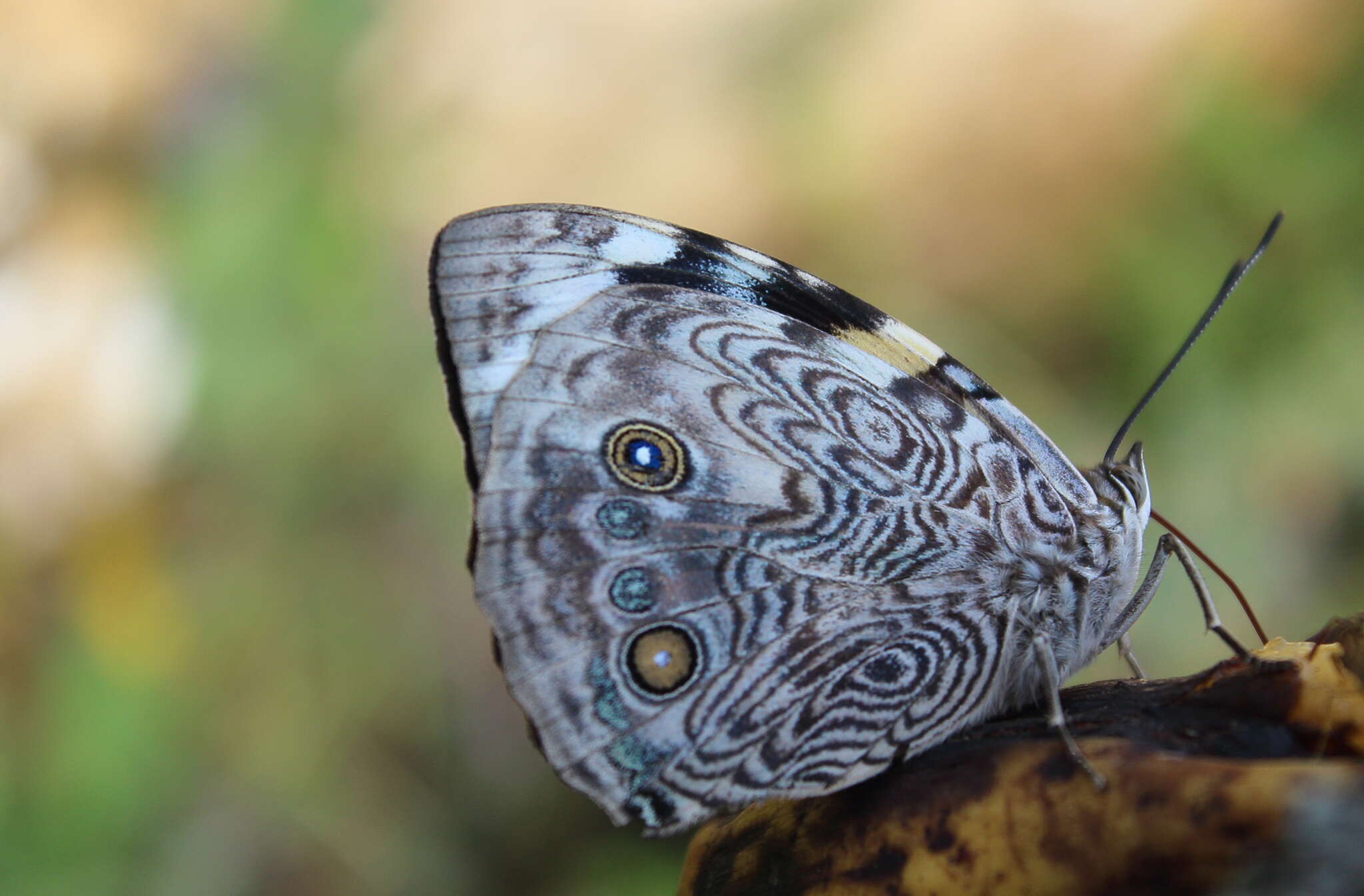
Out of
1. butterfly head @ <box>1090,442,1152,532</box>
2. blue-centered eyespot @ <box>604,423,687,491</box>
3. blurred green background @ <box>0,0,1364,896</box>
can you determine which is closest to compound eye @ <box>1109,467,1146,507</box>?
butterfly head @ <box>1090,442,1152,532</box>

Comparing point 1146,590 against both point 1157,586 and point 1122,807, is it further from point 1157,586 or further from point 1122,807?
point 1122,807

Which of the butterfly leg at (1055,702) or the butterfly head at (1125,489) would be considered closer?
the butterfly leg at (1055,702)

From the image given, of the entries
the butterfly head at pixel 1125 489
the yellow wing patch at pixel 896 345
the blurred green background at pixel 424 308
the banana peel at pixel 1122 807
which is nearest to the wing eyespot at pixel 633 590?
the banana peel at pixel 1122 807

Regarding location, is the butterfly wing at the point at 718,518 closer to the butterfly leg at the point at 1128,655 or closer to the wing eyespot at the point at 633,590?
the wing eyespot at the point at 633,590

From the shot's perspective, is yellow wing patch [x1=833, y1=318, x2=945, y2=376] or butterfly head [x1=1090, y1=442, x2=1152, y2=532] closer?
butterfly head [x1=1090, y1=442, x2=1152, y2=532]

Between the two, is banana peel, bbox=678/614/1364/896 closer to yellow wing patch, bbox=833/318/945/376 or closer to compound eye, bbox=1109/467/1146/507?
compound eye, bbox=1109/467/1146/507

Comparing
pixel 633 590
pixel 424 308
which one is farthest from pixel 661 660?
pixel 424 308
